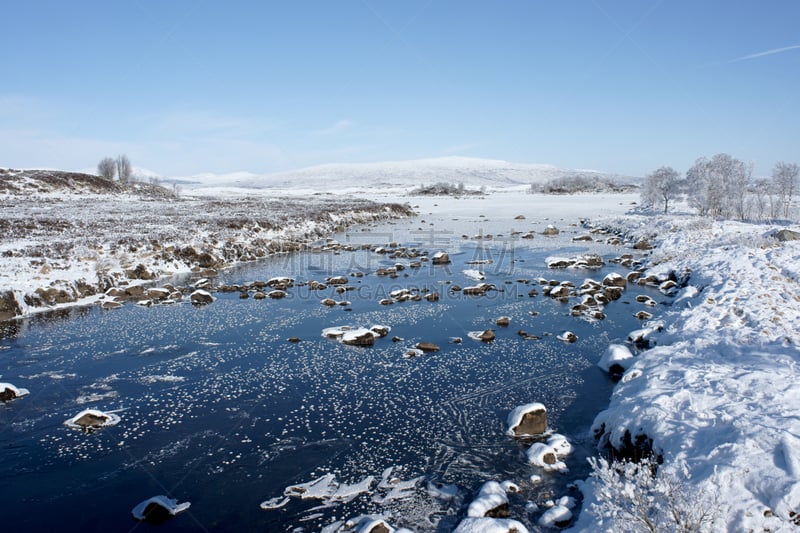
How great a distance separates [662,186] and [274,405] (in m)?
59.6

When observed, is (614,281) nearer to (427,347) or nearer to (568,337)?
(568,337)

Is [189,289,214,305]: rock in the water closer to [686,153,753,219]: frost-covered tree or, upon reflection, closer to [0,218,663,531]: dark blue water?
[0,218,663,531]: dark blue water

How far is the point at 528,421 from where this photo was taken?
10.6m

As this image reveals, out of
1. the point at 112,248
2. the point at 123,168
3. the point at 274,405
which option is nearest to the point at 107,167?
the point at 123,168

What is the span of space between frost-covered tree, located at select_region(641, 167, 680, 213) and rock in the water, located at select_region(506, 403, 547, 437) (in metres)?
54.5

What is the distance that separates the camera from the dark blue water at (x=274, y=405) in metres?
8.58

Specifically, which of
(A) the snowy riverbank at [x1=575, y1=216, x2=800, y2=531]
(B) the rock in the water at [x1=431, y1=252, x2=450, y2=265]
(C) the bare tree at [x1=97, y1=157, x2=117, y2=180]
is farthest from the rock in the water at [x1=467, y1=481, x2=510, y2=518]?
(C) the bare tree at [x1=97, y1=157, x2=117, y2=180]

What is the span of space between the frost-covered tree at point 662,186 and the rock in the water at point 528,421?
54455 millimetres

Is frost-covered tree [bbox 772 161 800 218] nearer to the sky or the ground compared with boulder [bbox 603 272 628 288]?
nearer to the sky

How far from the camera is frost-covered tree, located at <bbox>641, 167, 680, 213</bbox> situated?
59188 mm

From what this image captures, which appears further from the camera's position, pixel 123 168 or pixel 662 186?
pixel 123 168

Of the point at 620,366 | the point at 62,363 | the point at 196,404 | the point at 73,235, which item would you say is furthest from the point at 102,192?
the point at 620,366

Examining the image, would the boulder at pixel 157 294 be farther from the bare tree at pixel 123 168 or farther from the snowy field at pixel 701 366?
the bare tree at pixel 123 168

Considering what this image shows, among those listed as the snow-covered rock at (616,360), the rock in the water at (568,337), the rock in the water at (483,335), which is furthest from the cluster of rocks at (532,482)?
the rock in the water at (568,337)
